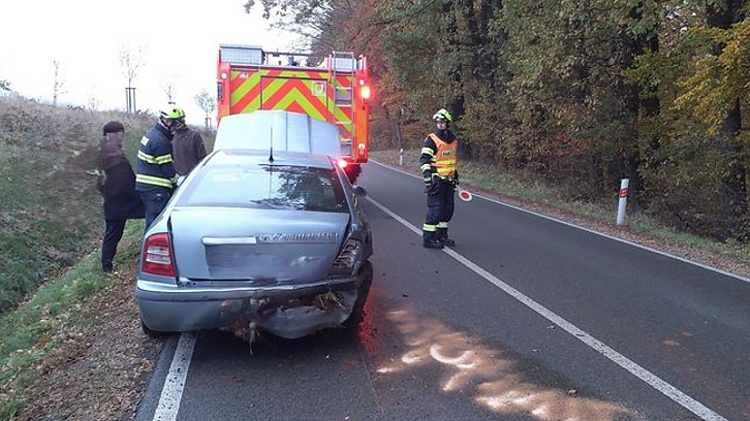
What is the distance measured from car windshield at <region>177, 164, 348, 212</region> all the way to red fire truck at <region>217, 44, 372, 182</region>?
17.8 ft

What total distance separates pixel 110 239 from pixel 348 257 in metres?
3.94

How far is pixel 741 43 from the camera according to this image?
30.6 feet

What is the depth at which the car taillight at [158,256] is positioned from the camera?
4.36m

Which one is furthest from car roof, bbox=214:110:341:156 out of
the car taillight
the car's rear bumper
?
the car's rear bumper

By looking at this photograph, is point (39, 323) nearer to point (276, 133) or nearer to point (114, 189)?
point (114, 189)

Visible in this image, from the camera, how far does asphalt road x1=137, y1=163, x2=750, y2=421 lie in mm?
3906

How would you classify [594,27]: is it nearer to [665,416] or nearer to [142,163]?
[142,163]

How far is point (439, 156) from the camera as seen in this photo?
8570 millimetres

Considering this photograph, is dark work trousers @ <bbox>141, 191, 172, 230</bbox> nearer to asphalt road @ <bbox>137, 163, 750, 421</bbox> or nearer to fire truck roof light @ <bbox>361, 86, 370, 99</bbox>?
asphalt road @ <bbox>137, 163, 750, 421</bbox>

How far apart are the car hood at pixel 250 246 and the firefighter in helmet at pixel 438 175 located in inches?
159

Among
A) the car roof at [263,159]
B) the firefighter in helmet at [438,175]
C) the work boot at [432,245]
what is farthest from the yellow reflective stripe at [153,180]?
the work boot at [432,245]

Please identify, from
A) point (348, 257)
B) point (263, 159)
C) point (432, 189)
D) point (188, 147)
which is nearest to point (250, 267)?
point (348, 257)

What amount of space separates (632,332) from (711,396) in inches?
49.1

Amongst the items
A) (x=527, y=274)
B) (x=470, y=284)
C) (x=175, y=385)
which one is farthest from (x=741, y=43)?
(x=175, y=385)
